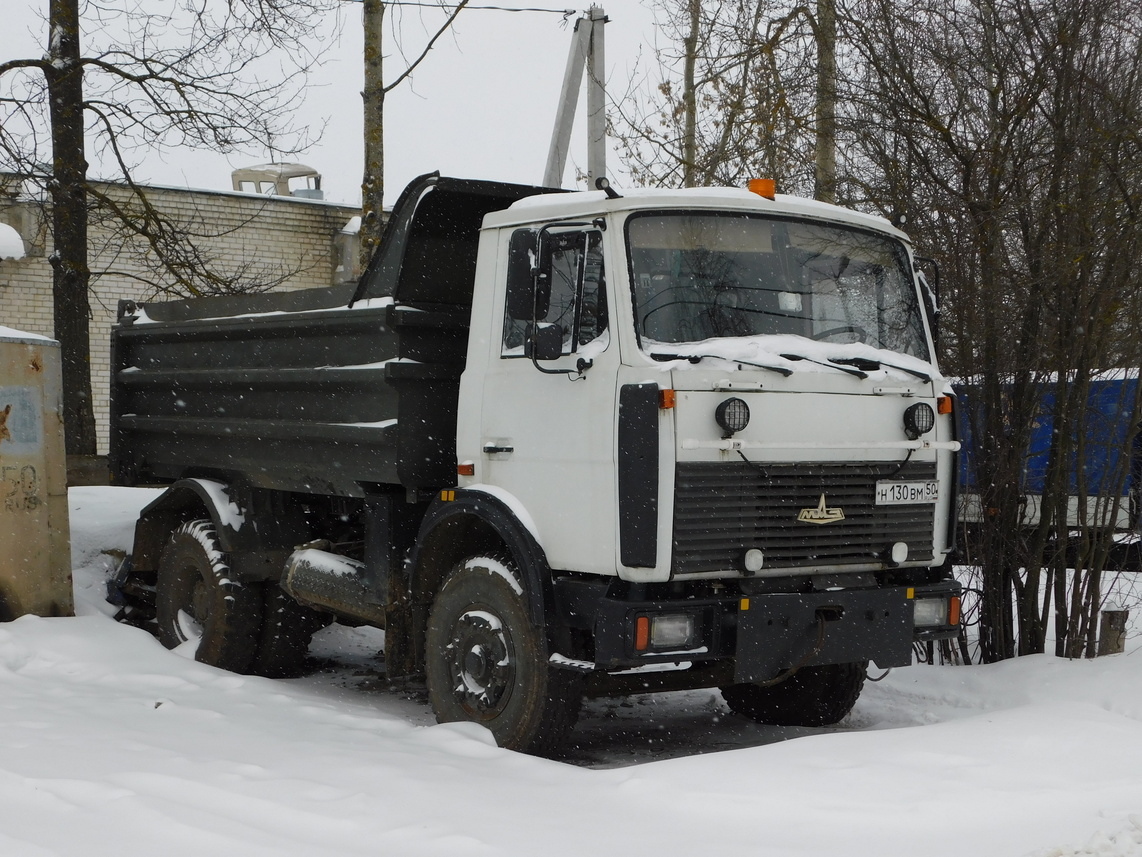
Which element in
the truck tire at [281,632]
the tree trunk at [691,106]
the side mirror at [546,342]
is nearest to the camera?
the side mirror at [546,342]

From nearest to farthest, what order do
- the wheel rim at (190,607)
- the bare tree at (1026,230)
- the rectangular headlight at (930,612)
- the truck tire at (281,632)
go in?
the rectangular headlight at (930,612) < the bare tree at (1026,230) < the truck tire at (281,632) < the wheel rim at (190,607)

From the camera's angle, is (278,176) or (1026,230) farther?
(278,176)

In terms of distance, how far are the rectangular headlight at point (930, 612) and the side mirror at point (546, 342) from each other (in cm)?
207

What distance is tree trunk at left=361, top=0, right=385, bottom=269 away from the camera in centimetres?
1189

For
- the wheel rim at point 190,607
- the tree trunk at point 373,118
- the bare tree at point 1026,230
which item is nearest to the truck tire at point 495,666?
the wheel rim at point 190,607

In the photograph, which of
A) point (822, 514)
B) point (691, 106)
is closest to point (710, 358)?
point (822, 514)

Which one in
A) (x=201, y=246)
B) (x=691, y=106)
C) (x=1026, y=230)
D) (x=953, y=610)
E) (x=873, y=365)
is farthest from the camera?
(x=201, y=246)

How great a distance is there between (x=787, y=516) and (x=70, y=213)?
27.5 ft

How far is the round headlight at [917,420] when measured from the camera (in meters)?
5.94

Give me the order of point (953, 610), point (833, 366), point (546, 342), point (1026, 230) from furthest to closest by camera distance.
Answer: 1. point (1026, 230)
2. point (953, 610)
3. point (833, 366)
4. point (546, 342)

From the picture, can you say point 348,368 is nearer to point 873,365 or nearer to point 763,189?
point 763,189

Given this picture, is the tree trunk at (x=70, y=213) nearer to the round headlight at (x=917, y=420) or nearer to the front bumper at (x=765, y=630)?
the front bumper at (x=765, y=630)

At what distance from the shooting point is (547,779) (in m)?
5.24

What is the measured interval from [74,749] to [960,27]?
617cm
